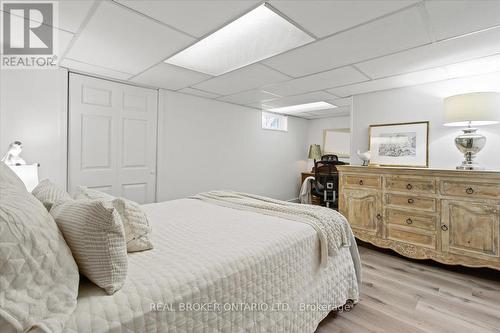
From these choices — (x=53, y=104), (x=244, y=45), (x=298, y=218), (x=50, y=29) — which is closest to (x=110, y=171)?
(x=53, y=104)

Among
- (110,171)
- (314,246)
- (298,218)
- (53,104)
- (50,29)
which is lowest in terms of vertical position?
(314,246)

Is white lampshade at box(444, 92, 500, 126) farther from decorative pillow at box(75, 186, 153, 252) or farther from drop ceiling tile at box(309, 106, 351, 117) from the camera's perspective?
decorative pillow at box(75, 186, 153, 252)

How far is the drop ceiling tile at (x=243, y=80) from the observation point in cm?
272

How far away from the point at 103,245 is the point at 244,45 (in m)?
2.01

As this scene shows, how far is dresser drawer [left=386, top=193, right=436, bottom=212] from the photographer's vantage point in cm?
263

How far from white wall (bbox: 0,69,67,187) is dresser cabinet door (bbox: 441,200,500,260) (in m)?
4.16

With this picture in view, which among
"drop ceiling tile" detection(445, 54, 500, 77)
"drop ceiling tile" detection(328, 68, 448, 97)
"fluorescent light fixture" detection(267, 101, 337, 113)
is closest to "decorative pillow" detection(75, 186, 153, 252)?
"drop ceiling tile" detection(328, 68, 448, 97)

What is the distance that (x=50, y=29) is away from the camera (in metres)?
1.88

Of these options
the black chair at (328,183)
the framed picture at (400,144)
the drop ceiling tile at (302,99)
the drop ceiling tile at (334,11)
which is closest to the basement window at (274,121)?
the drop ceiling tile at (302,99)

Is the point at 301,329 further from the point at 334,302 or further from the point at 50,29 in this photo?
the point at 50,29

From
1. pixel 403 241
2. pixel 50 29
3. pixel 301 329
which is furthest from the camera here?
pixel 403 241

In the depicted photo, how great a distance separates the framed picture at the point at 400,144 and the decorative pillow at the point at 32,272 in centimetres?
366

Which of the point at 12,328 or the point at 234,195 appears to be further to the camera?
the point at 234,195

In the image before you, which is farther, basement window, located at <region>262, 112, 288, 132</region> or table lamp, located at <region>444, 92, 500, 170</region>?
basement window, located at <region>262, 112, 288, 132</region>
